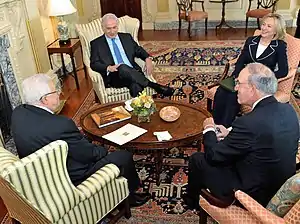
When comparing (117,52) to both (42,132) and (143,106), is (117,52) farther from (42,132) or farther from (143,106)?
(42,132)

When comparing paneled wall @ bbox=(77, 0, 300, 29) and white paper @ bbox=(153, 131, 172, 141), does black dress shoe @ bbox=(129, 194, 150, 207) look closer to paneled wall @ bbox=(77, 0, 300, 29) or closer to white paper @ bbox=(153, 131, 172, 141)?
white paper @ bbox=(153, 131, 172, 141)

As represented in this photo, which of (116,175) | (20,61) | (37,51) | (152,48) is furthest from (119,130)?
(152,48)

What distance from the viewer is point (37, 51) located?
15.2 feet

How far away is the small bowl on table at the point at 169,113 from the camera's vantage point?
309 centimetres

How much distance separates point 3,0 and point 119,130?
2.00 m

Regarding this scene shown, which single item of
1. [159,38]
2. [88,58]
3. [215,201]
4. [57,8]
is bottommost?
[159,38]

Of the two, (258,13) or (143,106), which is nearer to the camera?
(143,106)

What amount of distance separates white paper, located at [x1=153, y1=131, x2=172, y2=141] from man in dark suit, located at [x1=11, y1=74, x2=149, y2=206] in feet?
1.43

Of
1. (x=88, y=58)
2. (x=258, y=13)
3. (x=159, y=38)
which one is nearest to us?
(x=88, y=58)

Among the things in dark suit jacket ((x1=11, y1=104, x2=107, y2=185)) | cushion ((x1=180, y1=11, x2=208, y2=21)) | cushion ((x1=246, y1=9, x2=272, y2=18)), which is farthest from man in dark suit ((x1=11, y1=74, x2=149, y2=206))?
cushion ((x1=246, y1=9, x2=272, y2=18))

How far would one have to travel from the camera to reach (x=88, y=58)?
14.0 ft

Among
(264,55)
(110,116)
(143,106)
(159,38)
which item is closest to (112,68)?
(110,116)

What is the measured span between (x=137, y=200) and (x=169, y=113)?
31.5 inches

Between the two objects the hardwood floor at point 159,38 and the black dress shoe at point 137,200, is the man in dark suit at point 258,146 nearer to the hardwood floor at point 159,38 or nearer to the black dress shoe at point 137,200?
the black dress shoe at point 137,200
